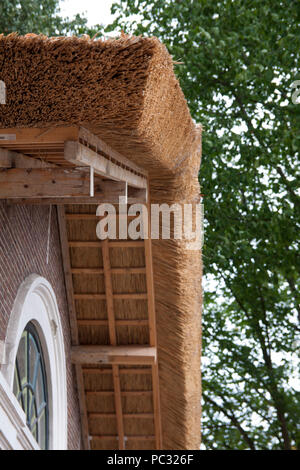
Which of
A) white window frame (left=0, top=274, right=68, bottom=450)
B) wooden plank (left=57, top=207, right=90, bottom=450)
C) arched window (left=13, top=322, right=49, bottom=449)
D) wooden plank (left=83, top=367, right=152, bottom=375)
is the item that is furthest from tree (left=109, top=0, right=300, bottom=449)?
arched window (left=13, top=322, right=49, bottom=449)

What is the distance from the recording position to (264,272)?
11117 mm

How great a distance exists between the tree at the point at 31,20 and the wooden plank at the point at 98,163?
10694mm

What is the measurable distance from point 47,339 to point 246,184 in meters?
6.11

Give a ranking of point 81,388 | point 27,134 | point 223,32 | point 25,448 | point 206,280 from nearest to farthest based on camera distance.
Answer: point 27,134, point 25,448, point 81,388, point 223,32, point 206,280

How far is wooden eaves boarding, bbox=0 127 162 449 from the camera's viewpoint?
4570mm

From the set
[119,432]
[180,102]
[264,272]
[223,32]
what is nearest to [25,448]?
[180,102]

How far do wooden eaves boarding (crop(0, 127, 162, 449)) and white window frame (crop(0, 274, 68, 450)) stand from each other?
1.59 feet

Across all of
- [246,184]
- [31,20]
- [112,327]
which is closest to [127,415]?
[112,327]

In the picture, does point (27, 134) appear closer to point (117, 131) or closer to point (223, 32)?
point (117, 131)

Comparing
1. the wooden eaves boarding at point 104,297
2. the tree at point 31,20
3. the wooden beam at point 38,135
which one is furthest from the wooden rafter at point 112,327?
the tree at point 31,20

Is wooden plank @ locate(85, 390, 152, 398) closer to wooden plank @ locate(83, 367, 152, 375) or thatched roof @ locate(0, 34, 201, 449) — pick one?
wooden plank @ locate(83, 367, 152, 375)

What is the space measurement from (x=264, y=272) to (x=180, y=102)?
7231 mm

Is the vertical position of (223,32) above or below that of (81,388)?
above

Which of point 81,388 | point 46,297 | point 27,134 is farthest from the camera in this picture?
point 81,388
